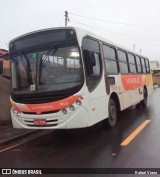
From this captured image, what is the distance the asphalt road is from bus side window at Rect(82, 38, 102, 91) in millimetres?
1532

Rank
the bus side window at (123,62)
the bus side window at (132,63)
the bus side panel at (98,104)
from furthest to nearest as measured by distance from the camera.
Answer: the bus side window at (132,63), the bus side window at (123,62), the bus side panel at (98,104)

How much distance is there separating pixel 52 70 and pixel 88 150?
2.14m

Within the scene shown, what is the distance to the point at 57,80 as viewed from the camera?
7375mm

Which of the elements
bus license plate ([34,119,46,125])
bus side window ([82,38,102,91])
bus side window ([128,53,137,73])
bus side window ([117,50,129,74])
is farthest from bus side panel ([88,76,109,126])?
bus side window ([128,53,137,73])

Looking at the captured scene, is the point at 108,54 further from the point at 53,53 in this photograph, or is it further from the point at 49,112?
the point at 49,112

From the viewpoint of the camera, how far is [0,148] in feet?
26.7

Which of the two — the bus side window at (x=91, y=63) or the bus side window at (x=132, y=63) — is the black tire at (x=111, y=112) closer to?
the bus side window at (x=91, y=63)

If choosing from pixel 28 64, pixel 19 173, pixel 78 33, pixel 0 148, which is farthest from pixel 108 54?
pixel 19 173

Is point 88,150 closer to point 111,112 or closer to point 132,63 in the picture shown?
point 111,112

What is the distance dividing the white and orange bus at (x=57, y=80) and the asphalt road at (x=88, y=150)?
0.59 metres

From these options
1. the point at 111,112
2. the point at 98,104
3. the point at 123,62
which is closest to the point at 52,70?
the point at 98,104

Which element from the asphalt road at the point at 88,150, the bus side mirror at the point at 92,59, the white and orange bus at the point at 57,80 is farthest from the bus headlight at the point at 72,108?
the bus side mirror at the point at 92,59

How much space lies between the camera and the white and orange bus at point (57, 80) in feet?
23.8

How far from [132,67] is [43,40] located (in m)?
6.27
